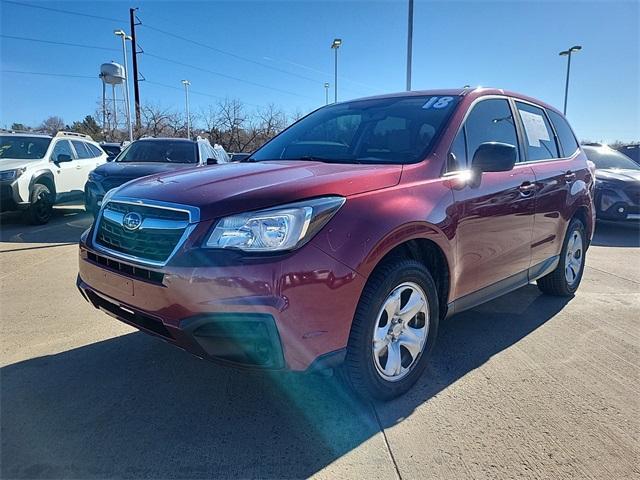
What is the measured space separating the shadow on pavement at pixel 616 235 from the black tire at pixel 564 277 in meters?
3.86

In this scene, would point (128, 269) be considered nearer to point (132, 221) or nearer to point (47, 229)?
point (132, 221)

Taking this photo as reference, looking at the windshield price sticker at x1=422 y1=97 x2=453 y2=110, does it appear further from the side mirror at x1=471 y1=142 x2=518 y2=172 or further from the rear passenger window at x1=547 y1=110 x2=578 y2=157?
the rear passenger window at x1=547 y1=110 x2=578 y2=157

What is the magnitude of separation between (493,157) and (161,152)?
6.99m

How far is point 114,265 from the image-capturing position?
8.25ft

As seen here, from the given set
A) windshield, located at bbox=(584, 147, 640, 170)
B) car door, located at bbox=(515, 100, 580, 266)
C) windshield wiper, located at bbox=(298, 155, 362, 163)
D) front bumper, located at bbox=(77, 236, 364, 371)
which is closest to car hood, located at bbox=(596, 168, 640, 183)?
windshield, located at bbox=(584, 147, 640, 170)

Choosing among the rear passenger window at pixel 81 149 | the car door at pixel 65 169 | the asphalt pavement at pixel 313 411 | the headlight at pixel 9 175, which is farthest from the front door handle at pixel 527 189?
the rear passenger window at pixel 81 149

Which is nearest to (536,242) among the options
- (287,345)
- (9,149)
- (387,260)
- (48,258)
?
(387,260)

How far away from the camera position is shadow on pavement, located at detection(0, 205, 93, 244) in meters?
7.37

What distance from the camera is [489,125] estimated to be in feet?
11.4

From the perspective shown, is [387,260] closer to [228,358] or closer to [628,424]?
[228,358]

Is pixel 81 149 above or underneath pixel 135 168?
above

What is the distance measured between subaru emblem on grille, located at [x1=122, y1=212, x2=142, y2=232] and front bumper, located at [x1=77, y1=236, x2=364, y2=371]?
0.83 feet

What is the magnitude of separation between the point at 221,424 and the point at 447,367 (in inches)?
62.3

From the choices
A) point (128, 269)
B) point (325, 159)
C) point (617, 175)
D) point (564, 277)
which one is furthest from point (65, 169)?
point (617, 175)
